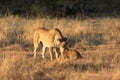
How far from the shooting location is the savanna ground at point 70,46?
11500 millimetres

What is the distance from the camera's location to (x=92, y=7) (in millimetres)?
28812

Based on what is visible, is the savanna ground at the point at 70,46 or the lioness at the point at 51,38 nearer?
the savanna ground at the point at 70,46

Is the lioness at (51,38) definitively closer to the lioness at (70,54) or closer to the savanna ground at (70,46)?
the lioness at (70,54)

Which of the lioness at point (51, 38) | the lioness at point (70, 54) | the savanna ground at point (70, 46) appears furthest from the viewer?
the lioness at point (70, 54)

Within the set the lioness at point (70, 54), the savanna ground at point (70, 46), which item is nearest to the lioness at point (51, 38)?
the lioness at point (70, 54)

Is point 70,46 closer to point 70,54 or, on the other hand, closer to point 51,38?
point 70,54

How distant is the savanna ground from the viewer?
11.5m

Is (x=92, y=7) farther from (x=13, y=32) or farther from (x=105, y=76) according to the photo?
(x=105, y=76)

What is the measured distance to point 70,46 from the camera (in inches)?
640

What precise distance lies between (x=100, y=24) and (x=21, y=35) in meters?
5.18

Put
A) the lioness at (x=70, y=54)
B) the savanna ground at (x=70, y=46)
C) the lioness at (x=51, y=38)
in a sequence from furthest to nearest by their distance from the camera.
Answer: the lioness at (x=70, y=54) < the lioness at (x=51, y=38) < the savanna ground at (x=70, y=46)

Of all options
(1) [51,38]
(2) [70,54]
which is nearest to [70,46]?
(2) [70,54]

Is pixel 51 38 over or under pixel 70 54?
over

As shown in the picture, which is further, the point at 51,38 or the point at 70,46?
the point at 70,46
